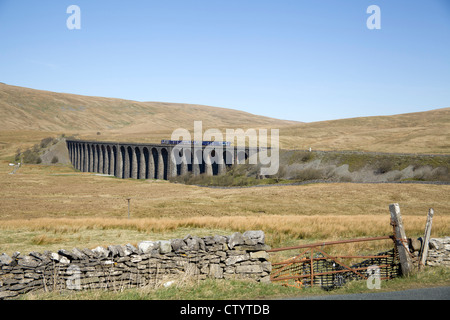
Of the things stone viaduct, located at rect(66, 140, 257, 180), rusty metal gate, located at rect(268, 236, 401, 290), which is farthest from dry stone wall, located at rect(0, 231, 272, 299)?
stone viaduct, located at rect(66, 140, 257, 180)

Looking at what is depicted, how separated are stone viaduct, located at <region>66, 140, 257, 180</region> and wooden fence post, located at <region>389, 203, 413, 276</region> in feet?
235

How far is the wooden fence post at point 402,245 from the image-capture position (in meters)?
11.2

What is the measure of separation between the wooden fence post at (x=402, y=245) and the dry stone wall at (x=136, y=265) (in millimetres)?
4086

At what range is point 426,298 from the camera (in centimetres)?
865

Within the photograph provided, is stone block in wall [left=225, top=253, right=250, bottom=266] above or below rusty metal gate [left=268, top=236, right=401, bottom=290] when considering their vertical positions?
above

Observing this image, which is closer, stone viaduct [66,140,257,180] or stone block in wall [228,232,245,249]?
stone block in wall [228,232,245,249]

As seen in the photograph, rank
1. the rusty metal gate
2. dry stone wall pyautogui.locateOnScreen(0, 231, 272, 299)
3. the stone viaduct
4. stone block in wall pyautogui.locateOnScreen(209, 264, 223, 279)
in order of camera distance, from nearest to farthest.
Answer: dry stone wall pyautogui.locateOnScreen(0, 231, 272, 299)
stone block in wall pyautogui.locateOnScreen(209, 264, 223, 279)
the rusty metal gate
the stone viaduct

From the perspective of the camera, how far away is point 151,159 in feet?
325

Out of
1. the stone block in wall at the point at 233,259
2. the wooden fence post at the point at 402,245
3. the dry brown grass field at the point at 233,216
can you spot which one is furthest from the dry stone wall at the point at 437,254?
the stone block in wall at the point at 233,259

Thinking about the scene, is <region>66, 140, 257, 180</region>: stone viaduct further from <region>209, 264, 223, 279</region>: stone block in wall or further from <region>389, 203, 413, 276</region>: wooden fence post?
<region>209, 264, 223, 279</region>: stone block in wall

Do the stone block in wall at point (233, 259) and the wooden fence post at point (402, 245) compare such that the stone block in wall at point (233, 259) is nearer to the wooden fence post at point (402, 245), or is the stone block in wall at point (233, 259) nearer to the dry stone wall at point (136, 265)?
the dry stone wall at point (136, 265)

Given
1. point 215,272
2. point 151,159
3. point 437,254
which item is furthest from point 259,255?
point 151,159

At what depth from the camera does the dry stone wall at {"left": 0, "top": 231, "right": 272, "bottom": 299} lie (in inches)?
385

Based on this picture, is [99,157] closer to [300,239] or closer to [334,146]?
[334,146]
